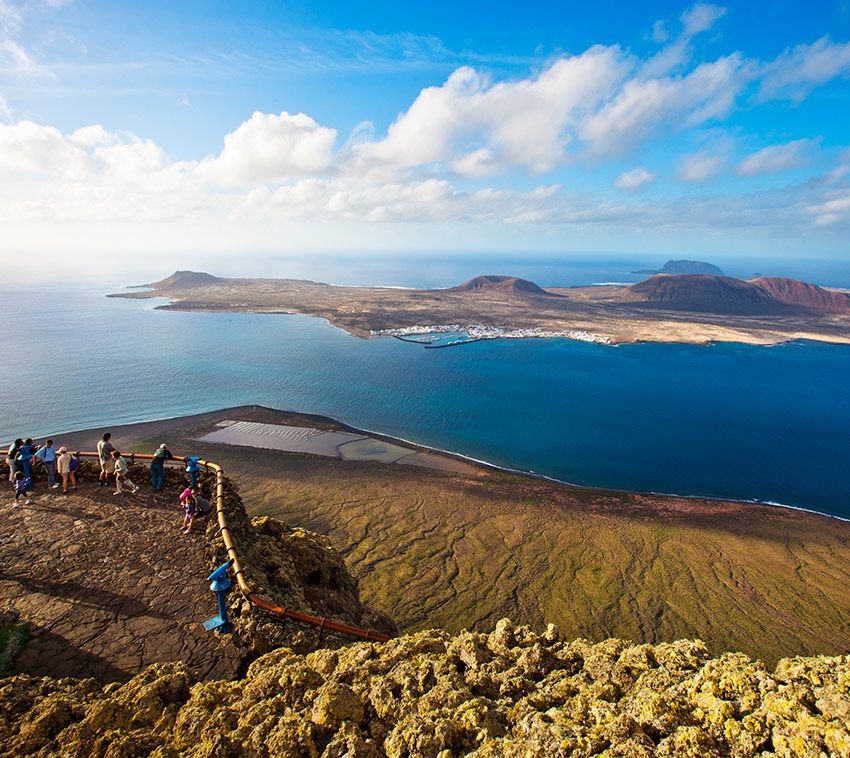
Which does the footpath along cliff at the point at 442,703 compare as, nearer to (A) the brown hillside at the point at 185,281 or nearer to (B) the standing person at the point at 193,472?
(B) the standing person at the point at 193,472

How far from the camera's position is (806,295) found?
15450 cm

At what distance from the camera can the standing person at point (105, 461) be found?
14.4m

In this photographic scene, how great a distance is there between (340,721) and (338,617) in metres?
5.40

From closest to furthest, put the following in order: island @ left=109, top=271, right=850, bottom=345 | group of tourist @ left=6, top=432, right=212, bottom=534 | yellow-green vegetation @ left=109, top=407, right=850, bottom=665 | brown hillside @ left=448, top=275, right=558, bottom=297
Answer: group of tourist @ left=6, top=432, right=212, bottom=534 < yellow-green vegetation @ left=109, top=407, right=850, bottom=665 < island @ left=109, top=271, right=850, bottom=345 < brown hillside @ left=448, top=275, right=558, bottom=297

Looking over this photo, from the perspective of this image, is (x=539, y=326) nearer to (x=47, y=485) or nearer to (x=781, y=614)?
(x=781, y=614)

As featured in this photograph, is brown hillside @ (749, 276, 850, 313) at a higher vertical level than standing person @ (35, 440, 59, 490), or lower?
higher

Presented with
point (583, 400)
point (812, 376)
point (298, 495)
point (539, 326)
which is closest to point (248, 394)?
point (298, 495)

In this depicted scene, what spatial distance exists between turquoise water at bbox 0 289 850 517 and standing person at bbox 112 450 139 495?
3232cm

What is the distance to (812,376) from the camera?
244ft

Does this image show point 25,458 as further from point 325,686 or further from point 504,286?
point 504,286

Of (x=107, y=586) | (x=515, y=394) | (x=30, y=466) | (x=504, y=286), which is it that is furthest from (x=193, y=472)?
(x=504, y=286)

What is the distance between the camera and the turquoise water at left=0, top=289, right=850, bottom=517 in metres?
43.0

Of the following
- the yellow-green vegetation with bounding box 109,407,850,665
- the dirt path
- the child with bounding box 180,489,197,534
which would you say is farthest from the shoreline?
the dirt path

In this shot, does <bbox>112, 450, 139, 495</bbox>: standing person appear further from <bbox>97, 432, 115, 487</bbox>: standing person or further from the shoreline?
the shoreline
